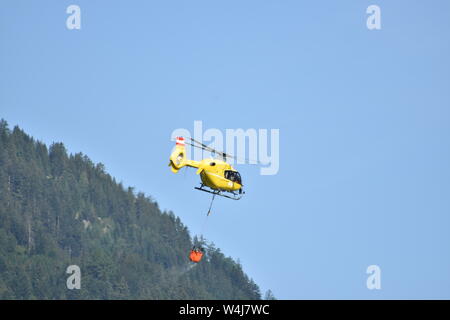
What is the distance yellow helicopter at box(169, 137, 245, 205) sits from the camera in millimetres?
102875

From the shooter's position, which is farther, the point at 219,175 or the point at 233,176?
the point at 233,176

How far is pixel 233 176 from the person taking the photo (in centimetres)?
10794

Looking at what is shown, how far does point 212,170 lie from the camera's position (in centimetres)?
10519

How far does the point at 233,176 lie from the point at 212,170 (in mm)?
3241

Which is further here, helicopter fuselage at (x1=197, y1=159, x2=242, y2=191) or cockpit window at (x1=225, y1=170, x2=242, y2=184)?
cockpit window at (x1=225, y1=170, x2=242, y2=184)

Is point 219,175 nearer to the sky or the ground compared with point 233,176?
nearer to the ground
